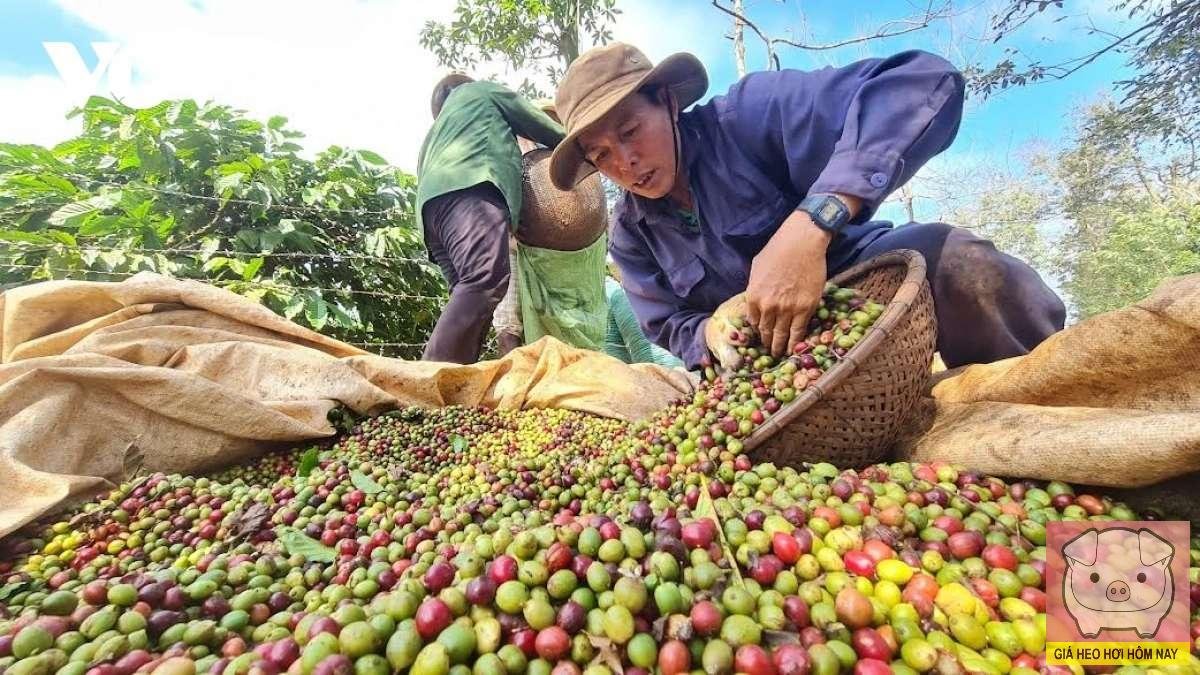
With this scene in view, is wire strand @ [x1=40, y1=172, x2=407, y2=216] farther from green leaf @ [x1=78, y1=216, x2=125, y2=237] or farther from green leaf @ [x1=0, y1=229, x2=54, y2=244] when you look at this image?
green leaf @ [x1=0, y1=229, x2=54, y2=244]

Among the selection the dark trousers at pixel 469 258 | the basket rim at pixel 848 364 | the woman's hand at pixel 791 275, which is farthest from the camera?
the dark trousers at pixel 469 258

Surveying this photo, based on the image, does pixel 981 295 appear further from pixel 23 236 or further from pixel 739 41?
pixel 739 41

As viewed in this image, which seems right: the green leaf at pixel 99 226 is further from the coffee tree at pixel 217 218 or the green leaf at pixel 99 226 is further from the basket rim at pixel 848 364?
the basket rim at pixel 848 364

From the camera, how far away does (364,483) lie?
2137 mm

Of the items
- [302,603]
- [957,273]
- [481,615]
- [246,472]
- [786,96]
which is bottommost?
[246,472]

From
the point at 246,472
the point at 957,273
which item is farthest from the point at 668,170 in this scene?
the point at 246,472

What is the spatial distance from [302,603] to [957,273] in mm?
2520

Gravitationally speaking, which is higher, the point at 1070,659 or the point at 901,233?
the point at 901,233

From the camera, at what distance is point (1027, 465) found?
1.58 m

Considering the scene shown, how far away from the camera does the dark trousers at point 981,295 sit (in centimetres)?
230

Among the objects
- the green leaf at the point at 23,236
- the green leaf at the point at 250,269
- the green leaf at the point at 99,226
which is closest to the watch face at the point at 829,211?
the green leaf at the point at 250,269

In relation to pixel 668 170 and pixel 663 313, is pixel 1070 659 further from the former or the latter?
pixel 663 313

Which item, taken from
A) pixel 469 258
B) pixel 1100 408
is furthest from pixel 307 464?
pixel 1100 408

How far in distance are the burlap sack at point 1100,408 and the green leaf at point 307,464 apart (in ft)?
7.77
